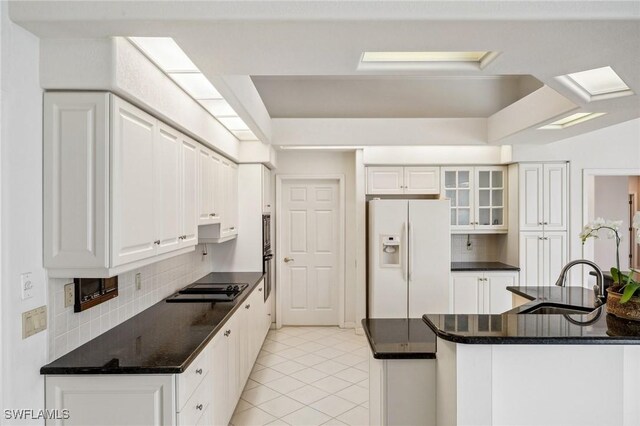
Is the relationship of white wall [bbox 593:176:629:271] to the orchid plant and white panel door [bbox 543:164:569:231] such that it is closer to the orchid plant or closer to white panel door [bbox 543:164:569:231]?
white panel door [bbox 543:164:569:231]

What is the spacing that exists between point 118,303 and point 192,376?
2.70 feet

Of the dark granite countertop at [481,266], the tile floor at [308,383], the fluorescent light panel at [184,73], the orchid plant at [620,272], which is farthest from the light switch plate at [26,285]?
the dark granite countertop at [481,266]

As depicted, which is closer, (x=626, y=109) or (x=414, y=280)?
(x=626, y=109)

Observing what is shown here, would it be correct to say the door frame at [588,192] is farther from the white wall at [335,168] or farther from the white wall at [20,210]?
the white wall at [20,210]

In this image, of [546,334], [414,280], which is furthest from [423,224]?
[546,334]

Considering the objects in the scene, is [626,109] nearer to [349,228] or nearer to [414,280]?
[414,280]

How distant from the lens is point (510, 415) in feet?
6.15

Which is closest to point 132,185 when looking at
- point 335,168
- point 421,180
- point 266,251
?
point 266,251

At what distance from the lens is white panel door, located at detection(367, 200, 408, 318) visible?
4.55m

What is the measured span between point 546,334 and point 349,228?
12.0ft

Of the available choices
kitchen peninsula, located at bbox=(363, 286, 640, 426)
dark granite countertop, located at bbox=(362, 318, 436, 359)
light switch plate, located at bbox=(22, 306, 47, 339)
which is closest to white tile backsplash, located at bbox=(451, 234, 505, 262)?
dark granite countertop, located at bbox=(362, 318, 436, 359)

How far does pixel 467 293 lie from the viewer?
4.85 m

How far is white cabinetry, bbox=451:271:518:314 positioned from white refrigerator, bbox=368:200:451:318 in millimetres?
356

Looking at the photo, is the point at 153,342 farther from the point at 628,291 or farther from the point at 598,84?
the point at 598,84
